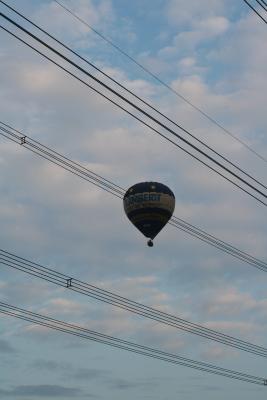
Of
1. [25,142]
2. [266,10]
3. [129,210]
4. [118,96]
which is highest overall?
[129,210]

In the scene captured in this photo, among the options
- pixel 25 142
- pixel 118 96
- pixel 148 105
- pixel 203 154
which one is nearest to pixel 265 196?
pixel 203 154

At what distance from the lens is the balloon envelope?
36594mm

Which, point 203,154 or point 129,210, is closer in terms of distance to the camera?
point 203,154

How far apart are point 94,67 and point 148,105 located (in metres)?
2.04

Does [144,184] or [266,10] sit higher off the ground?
[144,184]

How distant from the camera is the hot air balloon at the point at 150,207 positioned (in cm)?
3656

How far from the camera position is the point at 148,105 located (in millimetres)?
20828

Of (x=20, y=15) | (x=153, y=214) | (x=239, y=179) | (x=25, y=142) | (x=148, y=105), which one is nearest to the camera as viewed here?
(x=20, y=15)

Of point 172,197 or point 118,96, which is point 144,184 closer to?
point 172,197

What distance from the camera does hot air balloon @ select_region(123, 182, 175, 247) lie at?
36.6 metres

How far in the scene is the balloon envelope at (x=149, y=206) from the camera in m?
36.6

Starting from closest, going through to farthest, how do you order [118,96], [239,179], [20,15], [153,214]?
[20,15], [118,96], [239,179], [153,214]

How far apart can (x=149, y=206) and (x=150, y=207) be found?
78 mm

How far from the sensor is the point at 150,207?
36531 mm
